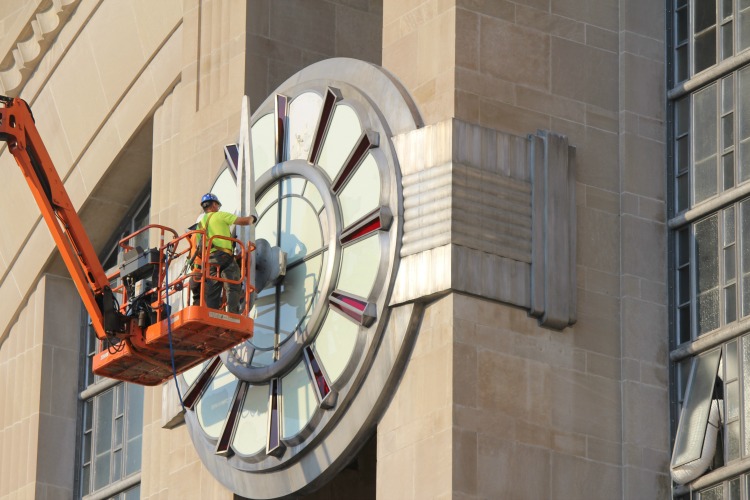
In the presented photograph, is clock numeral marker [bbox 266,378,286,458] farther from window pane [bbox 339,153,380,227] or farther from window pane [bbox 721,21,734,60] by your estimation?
window pane [bbox 721,21,734,60]

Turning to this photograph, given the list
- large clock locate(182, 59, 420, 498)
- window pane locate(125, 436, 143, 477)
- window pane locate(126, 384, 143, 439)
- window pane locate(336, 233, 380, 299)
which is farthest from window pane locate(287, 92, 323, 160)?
window pane locate(125, 436, 143, 477)

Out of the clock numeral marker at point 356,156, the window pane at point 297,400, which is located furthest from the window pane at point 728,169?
the window pane at point 297,400

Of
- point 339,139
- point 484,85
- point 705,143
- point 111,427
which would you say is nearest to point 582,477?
point 705,143

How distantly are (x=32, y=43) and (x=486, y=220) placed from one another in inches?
477

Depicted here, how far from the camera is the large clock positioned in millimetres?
23125

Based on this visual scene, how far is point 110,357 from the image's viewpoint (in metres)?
24.5

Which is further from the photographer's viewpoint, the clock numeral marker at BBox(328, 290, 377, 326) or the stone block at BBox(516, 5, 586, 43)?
the stone block at BBox(516, 5, 586, 43)

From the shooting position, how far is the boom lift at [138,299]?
23.5m

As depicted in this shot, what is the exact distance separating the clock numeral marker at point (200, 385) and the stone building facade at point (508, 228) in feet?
2.14

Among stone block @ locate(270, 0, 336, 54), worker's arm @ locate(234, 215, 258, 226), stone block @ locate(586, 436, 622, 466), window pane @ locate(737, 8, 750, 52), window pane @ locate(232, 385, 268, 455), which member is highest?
stone block @ locate(270, 0, 336, 54)

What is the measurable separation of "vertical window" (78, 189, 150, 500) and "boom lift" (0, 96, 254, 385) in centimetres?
380

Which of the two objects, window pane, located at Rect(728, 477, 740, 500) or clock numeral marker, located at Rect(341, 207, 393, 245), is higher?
clock numeral marker, located at Rect(341, 207, 393, 245)

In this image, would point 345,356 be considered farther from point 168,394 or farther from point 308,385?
point 168,394

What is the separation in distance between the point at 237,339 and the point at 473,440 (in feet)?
10.2
